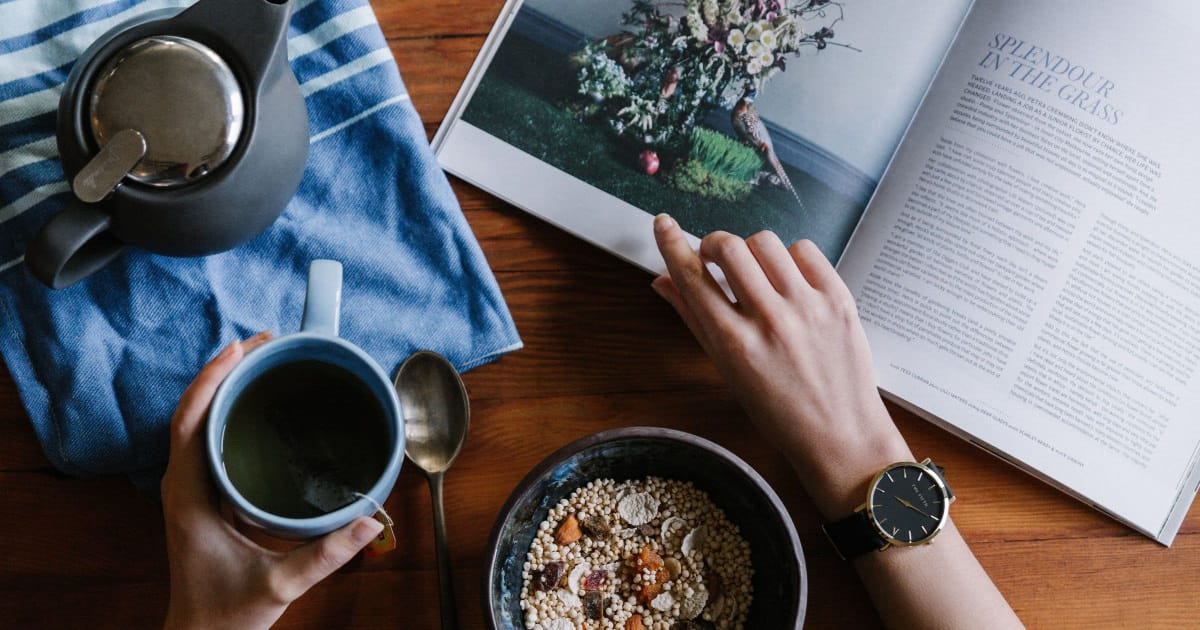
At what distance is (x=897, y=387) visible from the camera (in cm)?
68

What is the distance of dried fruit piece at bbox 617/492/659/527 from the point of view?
64 cm

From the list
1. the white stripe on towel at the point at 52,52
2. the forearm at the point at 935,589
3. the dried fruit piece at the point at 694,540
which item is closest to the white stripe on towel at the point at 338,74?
the white stripe on towel at the point at 52,52

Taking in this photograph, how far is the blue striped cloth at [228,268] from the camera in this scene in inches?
24.5

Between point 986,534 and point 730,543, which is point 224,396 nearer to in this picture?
point 730,543

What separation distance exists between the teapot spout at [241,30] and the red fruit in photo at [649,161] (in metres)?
0.29

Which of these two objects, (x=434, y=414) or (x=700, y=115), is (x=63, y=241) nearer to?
(x=434, y=414)

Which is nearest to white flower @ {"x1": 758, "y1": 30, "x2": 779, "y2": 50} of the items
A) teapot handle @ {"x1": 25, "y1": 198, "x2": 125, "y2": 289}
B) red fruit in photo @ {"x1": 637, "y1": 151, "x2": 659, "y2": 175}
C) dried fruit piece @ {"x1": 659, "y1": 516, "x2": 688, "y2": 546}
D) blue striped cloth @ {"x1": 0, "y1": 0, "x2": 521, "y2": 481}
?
red fruit in photo @ {"x1": 637, "y1": 151, "x2": 659, "y2": 175}

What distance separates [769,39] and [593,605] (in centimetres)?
46

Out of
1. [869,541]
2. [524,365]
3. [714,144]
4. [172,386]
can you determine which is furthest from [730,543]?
[172,386]

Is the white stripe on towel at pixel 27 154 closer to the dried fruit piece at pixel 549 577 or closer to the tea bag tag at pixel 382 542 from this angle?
the tea bag tag at pixel 382 542

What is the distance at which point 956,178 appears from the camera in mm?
689

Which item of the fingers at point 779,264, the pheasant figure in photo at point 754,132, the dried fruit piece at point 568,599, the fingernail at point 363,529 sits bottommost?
the dried fruit piece at point 568,599

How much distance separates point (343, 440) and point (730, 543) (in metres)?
0.29

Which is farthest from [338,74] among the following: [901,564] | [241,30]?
[901,564]
